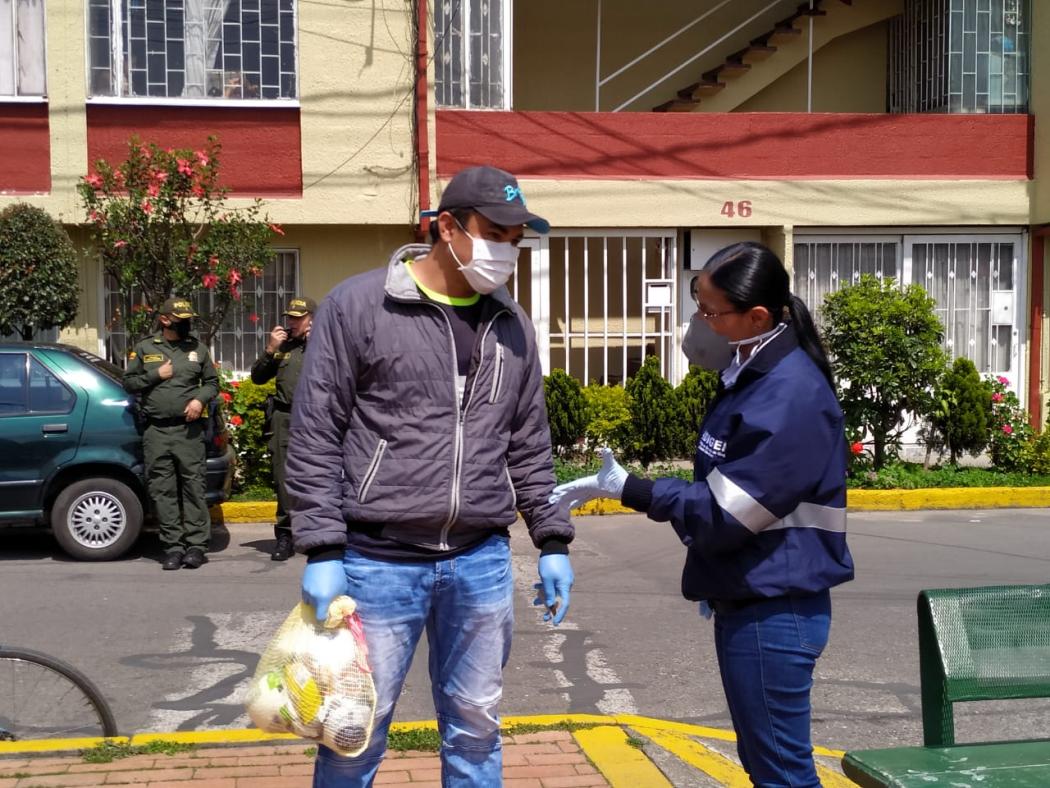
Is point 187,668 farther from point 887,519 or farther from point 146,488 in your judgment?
point 887,519

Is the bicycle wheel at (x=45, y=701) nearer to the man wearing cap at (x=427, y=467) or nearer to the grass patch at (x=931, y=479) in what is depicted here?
the man wearing cap at (x=427, y=467)

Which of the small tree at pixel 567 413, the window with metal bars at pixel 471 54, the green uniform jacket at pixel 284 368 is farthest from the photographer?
the window with metal bars at pixel 471 54

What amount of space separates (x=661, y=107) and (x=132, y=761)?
1291cm

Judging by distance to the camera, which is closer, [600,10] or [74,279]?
[74,279]

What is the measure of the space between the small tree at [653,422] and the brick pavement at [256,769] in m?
7.64

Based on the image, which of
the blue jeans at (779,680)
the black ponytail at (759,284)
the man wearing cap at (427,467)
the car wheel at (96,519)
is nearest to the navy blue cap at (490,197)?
the man wearing cap at (427,467)

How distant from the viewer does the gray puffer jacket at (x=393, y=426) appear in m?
3.17

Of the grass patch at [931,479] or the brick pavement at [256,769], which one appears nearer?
the brick pavement at [256,769]

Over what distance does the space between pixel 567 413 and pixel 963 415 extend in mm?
4127

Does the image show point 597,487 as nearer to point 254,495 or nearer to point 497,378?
point 497,378

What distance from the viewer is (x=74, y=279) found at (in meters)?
11.1

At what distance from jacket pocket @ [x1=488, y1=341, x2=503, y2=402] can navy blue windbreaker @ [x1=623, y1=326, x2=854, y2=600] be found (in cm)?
56

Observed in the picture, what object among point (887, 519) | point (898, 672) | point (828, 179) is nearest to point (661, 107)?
point (828, 179)

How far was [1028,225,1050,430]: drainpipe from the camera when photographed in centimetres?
1400
